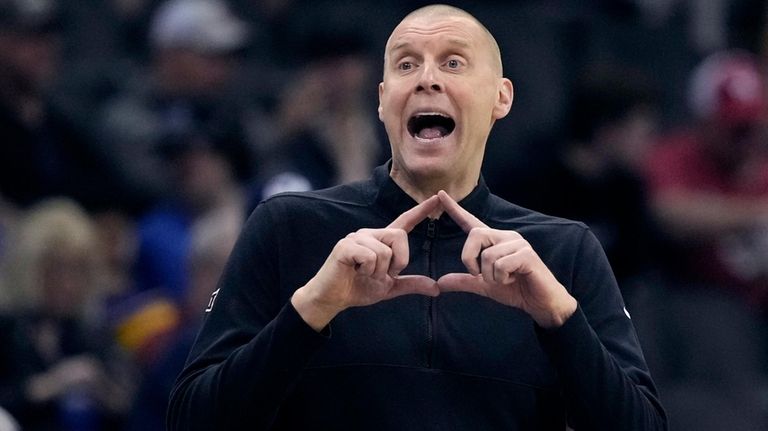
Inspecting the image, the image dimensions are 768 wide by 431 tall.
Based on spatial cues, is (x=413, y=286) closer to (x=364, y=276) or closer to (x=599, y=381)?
(x=364, y=276)

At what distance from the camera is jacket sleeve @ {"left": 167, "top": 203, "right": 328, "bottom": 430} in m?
3.21

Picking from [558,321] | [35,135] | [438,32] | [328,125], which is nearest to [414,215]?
[558,321]

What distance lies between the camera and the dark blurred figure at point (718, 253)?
280 inches

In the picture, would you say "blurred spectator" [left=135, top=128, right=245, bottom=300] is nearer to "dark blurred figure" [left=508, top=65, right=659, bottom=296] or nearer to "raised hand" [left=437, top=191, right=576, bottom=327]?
"dark blurred figure" [left=508, top=65, right=659, bottom=296]

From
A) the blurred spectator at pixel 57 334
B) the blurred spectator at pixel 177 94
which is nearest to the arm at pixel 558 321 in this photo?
the blurred spectator at pixel 57 334

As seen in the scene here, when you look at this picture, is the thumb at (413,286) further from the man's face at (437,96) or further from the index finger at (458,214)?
the man's face at (437,96)

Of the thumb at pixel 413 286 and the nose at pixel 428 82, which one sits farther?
the nose at pixel 428 82

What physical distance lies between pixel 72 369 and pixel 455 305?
352 cm


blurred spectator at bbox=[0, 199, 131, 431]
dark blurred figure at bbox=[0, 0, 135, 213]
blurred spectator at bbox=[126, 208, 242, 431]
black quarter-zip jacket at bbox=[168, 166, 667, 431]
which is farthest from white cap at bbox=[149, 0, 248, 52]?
black quarter-zip jacket at bbox=[168, 166, 667, 431]

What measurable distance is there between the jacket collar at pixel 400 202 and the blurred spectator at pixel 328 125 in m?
2.52

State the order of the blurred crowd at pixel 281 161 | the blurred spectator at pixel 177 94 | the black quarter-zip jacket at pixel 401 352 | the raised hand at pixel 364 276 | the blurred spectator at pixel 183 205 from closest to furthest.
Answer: the raised hand at pixel 364 276, the black quarter-zip jacket at pixel 401 352, the blurred crowd at pixel 281 161, the blurred spectator at pixel 183 205, the blurred spectator at pixel 177 94

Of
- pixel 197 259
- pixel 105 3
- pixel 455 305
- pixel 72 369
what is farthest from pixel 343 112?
pixel 455 305

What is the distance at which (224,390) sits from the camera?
10.7 feet

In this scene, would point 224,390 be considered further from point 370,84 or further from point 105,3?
point 105,3
